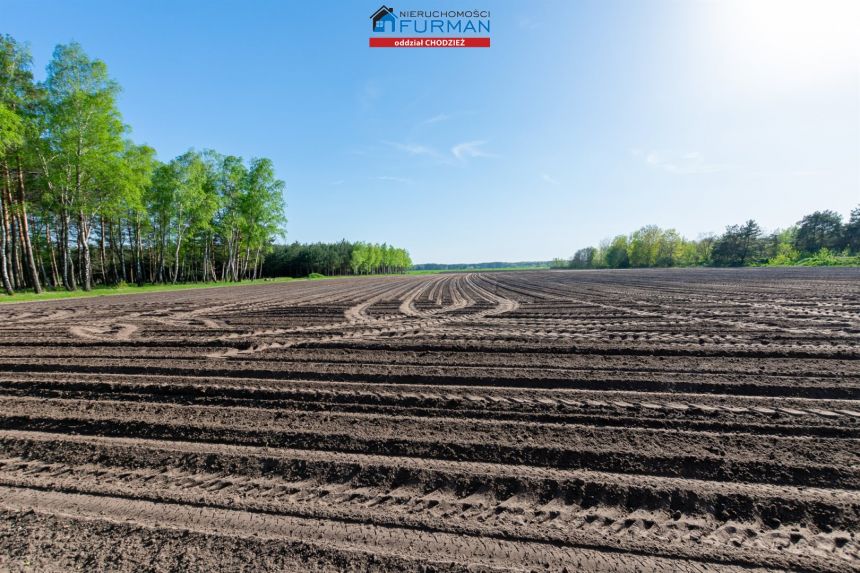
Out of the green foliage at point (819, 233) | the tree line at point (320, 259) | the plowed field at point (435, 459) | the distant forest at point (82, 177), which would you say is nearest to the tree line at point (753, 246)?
the green foliage at point (819, 233)

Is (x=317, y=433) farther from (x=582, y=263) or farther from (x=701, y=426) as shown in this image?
(x=582, y=263)

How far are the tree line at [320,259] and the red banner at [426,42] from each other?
5446 cm

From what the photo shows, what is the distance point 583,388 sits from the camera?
4.20m

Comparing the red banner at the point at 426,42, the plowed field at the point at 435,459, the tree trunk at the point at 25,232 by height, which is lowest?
the plowed field at the point at 435,459

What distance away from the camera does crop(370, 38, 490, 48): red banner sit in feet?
46.4

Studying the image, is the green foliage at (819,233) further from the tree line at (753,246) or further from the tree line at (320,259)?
the tree line at (320,259)

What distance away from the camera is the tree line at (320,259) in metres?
71.2

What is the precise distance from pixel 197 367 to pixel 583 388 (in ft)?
18.4

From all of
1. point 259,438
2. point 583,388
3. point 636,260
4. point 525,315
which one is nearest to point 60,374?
point 259,438

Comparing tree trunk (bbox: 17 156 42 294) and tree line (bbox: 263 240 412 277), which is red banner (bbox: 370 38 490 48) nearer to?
tree trunk (bbox: 17 156 42 294)

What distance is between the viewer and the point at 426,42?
557 inches

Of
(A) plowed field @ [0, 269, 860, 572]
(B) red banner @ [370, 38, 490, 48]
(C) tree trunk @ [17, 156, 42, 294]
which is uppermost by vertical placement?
(B) red banner @ [370, 38, 490, 48]

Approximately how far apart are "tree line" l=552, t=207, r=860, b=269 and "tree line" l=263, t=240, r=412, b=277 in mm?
68275

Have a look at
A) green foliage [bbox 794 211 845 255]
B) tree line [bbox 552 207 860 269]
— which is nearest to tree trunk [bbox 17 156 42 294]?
tree line [bbox 552 207 860 269]
